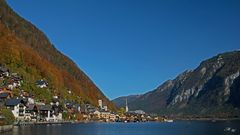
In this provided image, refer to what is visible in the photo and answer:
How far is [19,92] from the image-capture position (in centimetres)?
17700

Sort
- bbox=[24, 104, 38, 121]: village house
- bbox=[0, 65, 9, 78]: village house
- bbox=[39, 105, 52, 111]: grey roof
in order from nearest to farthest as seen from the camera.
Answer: bbox=[24, 104, 38, 121]: village house
bbox=[39, 105, 52, 111]: grey roof
bbox=[0, 65, 9, 78]: village house

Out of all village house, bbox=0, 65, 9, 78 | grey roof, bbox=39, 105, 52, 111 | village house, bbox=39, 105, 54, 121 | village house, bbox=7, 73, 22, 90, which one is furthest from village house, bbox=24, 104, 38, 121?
village house, bbox=0, 65, 9, 78

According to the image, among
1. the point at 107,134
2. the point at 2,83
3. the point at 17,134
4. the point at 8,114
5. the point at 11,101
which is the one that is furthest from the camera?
the point at 2,83

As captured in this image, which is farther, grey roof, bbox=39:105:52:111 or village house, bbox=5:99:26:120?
grey roof, bbox=39:105:52:111

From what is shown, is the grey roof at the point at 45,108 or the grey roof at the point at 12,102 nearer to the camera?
the grey roof at the point at 12,102

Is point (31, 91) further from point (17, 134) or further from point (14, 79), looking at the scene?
point (17, 134)

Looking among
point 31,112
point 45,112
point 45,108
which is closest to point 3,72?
point 45,108

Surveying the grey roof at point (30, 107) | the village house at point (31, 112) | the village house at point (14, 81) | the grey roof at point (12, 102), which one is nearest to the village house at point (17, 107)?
the grey roof at point (12, 102)

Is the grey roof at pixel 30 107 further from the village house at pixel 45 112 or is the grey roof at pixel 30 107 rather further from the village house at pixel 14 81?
the village house at pixel 14 81

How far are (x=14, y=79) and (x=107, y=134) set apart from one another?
280 ft

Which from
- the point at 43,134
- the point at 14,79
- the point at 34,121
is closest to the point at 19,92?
the point at 14,79

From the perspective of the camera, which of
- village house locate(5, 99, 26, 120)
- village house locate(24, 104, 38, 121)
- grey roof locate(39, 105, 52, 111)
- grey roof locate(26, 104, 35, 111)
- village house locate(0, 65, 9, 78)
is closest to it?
village house locate(5, 99, 26, 120)

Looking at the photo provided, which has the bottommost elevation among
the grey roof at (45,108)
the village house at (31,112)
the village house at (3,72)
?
the village house at (31,112)

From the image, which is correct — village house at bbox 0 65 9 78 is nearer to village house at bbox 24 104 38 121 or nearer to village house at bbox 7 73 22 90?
village house at bbox 7 73 22 90
